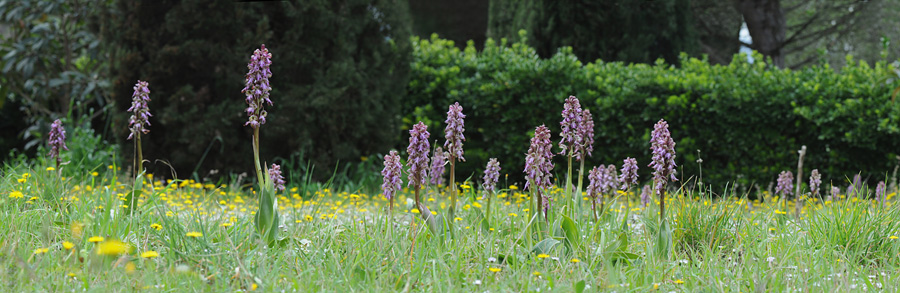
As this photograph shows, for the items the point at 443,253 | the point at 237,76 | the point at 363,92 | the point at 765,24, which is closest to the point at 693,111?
the point at 363,92

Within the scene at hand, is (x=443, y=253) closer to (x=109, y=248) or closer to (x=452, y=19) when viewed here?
(x=109, y=248)

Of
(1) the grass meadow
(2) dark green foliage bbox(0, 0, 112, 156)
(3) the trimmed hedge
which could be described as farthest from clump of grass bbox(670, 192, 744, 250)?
(2) dark green foliage bbox(0, 0, 112, 156)

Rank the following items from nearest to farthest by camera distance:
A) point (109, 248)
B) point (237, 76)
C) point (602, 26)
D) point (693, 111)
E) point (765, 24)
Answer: point (109, 248), point (237, 76), point (693, 111), point (602, 26), point (765, 24)

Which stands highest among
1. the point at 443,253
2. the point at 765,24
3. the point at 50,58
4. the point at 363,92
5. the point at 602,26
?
the point at 765,24

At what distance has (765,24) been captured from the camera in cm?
1475

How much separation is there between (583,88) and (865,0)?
1232cm

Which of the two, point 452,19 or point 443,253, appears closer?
point 443,253

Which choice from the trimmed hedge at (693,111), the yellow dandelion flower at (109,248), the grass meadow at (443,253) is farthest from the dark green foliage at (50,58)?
the yellow dandelion flower at (109,248)

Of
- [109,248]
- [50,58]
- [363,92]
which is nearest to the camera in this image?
[109,248]

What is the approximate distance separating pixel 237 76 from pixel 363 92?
1.13m

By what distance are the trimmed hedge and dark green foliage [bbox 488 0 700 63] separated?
9.20 ft

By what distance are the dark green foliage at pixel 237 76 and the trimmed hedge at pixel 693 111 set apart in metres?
1.20

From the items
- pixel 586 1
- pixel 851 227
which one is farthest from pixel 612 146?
pixel 851 227

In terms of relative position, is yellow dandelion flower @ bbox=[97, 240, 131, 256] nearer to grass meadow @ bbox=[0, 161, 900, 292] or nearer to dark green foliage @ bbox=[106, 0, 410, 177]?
grass meadow @ bbox=[0, 161, 900, 292]
